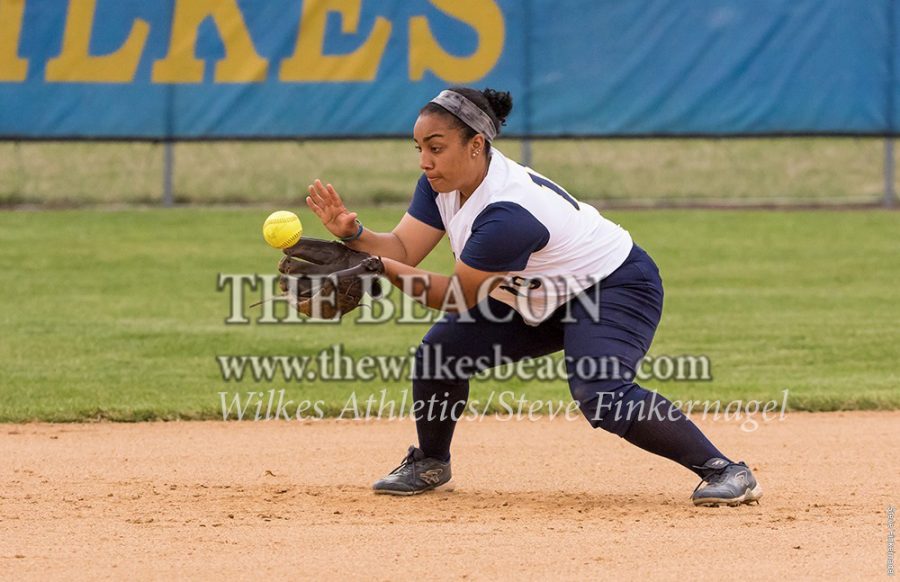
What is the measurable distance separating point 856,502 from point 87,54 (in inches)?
368

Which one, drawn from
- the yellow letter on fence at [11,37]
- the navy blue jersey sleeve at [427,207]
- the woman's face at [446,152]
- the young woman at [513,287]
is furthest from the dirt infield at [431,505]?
the yellow letter on fence at [11,37]

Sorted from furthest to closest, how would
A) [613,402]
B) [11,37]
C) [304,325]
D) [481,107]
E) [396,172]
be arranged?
1. [396,172]
2. [11,37]
3. [304,325]
4. [481,107]
5. [613,402]

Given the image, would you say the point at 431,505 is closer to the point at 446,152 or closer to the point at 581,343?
the point at 581,343

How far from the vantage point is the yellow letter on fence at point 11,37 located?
1233cm

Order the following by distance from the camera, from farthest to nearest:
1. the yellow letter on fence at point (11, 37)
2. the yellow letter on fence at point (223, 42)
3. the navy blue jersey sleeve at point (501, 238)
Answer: the yellow letter on fence at point (223, 42) → the yellow letter on fence at point (11, 37) → the navy blue jersey sleeve at point (501, 238)

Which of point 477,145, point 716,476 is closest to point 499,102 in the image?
point 477,145

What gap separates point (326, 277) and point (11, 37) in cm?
878

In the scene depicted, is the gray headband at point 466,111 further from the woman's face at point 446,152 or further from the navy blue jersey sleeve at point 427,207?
the navy blue jersey sleeve at point 427,207

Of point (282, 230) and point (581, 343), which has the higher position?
point (282, 230)

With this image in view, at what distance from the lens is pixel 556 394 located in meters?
7.61

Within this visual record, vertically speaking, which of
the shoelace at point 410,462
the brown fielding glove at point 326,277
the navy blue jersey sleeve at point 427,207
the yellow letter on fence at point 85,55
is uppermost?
the yellow letter on fence at point 85,55

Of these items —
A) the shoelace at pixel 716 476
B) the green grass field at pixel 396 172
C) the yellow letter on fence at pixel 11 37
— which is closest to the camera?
the shoelace at pixel 716 476

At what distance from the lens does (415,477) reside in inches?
205

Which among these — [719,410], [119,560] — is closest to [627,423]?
[119,560]
